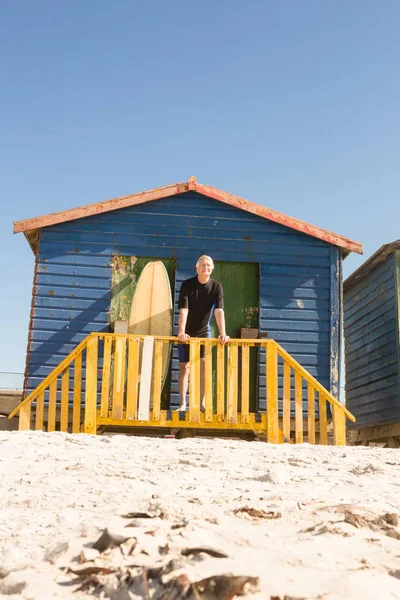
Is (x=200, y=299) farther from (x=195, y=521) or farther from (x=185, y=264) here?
(x=195, y=521)

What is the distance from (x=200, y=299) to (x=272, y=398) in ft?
4.66

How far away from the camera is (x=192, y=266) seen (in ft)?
33.6

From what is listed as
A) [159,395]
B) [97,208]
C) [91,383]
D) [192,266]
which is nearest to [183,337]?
[159,395]

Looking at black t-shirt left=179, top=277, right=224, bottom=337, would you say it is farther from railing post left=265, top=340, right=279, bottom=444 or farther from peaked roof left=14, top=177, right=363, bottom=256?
peaked roof left=14, top=177, right=363, bottom=256

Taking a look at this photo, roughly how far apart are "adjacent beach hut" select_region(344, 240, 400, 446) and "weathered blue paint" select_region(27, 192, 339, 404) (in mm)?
2013

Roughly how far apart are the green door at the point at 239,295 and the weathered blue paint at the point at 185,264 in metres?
0.12

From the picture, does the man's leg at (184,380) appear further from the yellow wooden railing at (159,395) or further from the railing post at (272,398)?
the railing post at (272,398)

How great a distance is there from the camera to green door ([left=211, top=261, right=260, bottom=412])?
1017 centimetres

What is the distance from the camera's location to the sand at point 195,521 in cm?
248

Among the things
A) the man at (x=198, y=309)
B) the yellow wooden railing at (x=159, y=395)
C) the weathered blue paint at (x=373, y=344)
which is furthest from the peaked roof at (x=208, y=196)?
the yellow wooden railing at (x=159, y=395)

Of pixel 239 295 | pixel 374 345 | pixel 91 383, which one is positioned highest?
pixel 239 295

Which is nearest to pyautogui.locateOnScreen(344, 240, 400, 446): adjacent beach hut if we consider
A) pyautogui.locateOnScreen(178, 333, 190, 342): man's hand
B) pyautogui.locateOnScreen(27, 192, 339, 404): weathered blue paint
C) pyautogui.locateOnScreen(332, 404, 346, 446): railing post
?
pyautogui.locateOnScreen(27, 192, 339, 404): weathered blue paint

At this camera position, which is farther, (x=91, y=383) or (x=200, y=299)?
(x=200, y=299)

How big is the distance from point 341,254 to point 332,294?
0.72 metres
